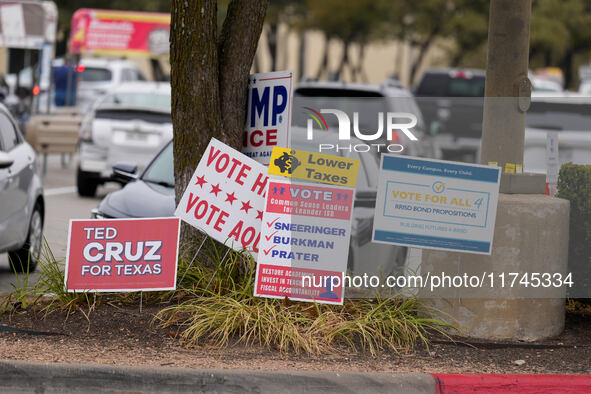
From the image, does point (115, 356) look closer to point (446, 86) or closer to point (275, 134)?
point (275, 134)

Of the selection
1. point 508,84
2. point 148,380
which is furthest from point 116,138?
point 148,380

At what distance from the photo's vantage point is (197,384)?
18.5 feet

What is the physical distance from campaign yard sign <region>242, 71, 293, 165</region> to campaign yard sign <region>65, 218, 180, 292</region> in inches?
36.8

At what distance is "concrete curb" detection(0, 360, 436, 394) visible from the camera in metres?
5.62

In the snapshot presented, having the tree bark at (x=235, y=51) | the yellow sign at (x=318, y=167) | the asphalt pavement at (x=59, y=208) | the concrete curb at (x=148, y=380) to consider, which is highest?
the tree bark at (x=235, y=51)

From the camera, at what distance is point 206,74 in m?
7.02

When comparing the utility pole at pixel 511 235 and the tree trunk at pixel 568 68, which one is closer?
the utility pole at pixel 511 235

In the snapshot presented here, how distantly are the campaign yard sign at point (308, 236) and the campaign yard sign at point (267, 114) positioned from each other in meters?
0.51

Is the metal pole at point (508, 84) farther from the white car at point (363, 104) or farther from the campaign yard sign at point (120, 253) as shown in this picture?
the campaign yard sign at point (120, 253)

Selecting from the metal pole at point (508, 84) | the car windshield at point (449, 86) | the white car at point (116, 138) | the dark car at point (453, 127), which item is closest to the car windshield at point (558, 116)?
the dark car at point (453, 127)

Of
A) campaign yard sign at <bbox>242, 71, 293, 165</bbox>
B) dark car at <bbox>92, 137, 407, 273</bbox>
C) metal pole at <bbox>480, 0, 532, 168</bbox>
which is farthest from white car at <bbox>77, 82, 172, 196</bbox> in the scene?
metal pole at <bbox>480, 0, 532, 168</bbox>

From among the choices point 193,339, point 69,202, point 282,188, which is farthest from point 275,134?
point 69,202

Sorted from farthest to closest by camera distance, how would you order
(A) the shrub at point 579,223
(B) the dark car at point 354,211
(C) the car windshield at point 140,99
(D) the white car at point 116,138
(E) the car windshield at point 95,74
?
1. (E) the car windshield at point 95,74
2. (C) the car windshield at point 140,99
3. (D) the white car at point 116,138
4. (B) the dark car at point 354,211
5. (A) the shrub at point 579,223

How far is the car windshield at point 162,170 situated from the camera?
935 cm
